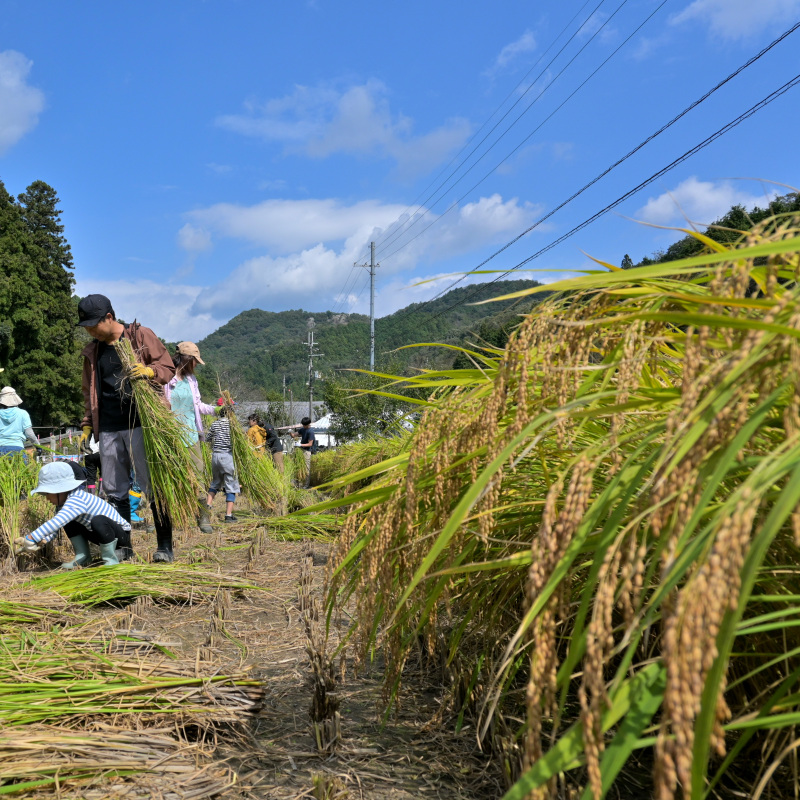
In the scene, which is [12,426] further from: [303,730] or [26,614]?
[303,730]

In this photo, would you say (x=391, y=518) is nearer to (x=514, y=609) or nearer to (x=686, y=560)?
(x=514, y=609)

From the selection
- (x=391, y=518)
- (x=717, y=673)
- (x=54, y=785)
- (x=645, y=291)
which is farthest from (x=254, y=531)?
(x=717, y=673)

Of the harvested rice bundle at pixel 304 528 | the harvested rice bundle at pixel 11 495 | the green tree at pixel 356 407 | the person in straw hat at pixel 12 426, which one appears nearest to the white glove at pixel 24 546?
the harvested rice bundle at pixel 11 495

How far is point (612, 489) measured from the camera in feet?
3.09

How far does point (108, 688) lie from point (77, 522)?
2.65m

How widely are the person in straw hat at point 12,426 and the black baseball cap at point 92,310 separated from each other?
124 inches

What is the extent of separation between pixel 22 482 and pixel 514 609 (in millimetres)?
4548

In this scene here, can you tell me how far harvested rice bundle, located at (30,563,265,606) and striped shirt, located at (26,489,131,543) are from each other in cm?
64

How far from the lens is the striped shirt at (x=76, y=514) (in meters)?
4.13

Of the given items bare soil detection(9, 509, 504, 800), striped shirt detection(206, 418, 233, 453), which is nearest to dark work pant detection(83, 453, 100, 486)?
striped shirt detection(206, 418, 233, 453)

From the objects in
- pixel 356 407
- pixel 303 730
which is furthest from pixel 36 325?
pixel 303 730

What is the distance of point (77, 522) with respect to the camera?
14.3 feet

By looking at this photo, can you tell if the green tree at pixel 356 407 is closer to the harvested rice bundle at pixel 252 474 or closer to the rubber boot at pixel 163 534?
the harvested rice bundle at pixel 252 474

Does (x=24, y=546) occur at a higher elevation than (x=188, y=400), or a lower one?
lower
